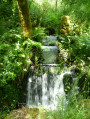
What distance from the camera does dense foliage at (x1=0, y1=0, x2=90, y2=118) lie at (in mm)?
3649

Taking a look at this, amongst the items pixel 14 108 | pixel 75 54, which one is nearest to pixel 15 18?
pixel 75 54

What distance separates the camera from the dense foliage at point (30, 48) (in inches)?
144

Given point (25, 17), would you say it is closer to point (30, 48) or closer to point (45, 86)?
point (30, 48)

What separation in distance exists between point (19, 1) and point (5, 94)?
11.5 feet

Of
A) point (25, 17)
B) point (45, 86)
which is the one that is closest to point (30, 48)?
point (25, 17)

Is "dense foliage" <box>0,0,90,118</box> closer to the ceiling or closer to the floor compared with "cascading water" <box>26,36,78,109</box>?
closer to the ceiling

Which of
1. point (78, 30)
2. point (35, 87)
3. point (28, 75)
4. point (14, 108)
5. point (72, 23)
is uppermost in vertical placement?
point (72, 23)

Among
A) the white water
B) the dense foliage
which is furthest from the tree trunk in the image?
A: the white water

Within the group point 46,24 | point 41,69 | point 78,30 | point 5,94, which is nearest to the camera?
point 5,94

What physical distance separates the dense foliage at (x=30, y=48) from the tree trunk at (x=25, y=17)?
275 mm

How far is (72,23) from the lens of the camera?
6039 mm

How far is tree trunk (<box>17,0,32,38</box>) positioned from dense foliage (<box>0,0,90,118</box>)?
275 mm

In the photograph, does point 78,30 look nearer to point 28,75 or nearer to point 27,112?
point 28,75

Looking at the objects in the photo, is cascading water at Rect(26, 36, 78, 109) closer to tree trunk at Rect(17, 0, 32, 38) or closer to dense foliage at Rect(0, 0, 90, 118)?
dense foliage at Rect(0, 0, 90, 118)
